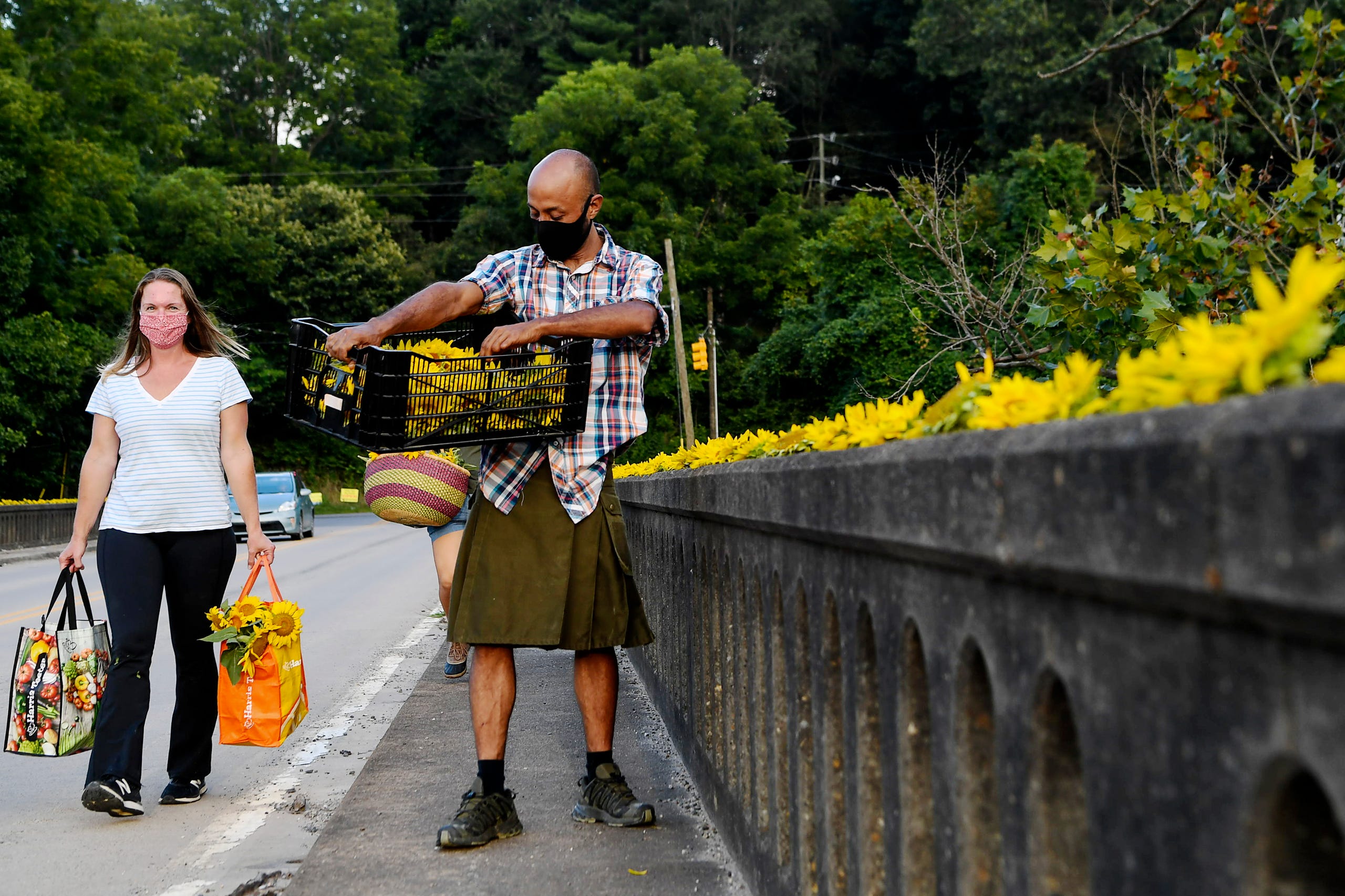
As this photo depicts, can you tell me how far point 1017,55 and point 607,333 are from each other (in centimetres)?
4033

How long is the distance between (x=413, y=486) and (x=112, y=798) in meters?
2.21

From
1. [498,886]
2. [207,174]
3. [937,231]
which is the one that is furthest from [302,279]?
[498,886]

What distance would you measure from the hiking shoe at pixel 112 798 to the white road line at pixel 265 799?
29cm

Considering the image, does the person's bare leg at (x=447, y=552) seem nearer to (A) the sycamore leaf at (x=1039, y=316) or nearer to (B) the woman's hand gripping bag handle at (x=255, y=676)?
(B) the woman's hand gripping bag handle at (x=255, y=676)

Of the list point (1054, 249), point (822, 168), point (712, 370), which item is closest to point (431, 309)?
point (1054, 249)

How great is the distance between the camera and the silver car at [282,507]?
86.5 ft

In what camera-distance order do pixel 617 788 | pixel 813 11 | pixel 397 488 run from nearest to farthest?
pixel 617 788 < pixel 397 488 < pixel 813 11

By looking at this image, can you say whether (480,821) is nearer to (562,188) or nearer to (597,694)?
(597,694)

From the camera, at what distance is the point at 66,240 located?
104 ft

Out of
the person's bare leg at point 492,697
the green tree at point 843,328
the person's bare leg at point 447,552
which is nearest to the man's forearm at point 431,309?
the person's bare leg at point 492,697

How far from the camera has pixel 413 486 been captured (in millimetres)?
6531

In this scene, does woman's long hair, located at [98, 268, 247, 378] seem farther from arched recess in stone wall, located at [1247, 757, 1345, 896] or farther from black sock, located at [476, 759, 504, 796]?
arched recess in stone wall, located at [1247, 757, 1345, 896]

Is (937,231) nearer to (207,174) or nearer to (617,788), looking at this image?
(617,788)

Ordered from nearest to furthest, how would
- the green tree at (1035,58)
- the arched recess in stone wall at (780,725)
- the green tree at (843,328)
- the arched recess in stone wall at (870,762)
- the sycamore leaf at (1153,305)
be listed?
the arched recess in stone wall at (870,762)
the arched recess in stone wall at (780,725)
the sycamore leaf at (1153,305)
the green tree at (843,328)
the green tree at (1035,58)
